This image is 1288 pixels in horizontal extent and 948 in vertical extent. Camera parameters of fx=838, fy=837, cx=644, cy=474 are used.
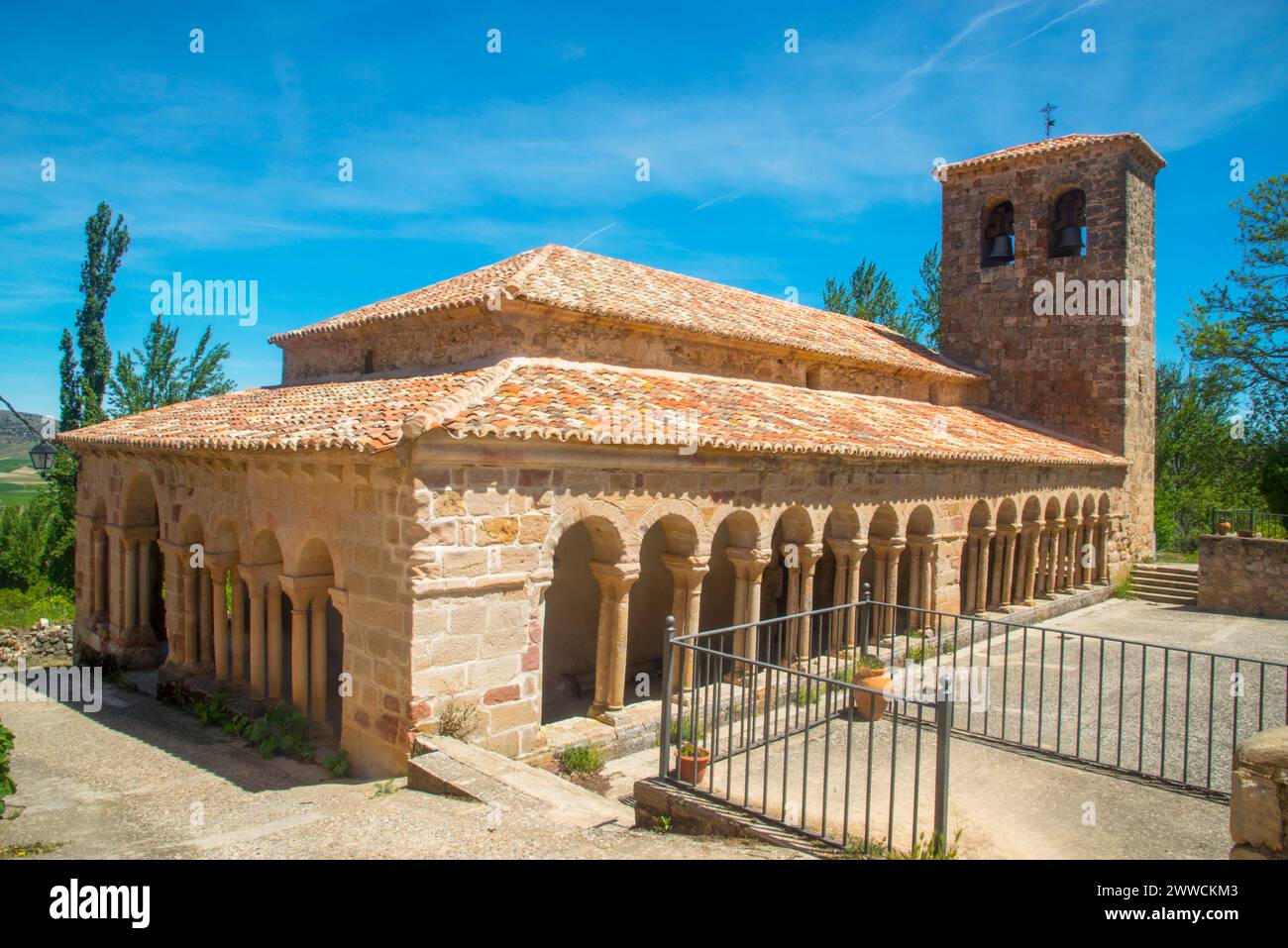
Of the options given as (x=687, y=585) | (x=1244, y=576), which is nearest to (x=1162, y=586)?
(x=1244, y=576)

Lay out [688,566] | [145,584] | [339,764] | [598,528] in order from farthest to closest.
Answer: [145,584]
[688,566]
[598,528]
[339,764]

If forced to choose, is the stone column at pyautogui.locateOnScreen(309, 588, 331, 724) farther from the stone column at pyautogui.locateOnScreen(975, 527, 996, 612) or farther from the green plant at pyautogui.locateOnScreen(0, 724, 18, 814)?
the stone column at pyautogui.locateOnScreen(975, 527, 996, 612)

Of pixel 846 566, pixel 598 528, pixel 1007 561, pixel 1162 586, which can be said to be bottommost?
pixel 1162 586

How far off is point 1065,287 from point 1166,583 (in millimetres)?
7263

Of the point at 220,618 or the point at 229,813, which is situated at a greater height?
the point at 220,618

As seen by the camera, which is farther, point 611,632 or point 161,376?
point 161,376

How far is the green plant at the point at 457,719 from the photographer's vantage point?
23.5 feet

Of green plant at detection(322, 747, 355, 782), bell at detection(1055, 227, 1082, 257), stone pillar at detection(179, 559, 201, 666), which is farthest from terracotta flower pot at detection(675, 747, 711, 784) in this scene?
bell at detection(1055, 227, 1082, 257)

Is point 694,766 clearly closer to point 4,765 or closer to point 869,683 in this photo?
point 869,683

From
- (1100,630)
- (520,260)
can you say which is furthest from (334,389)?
(1100,630)

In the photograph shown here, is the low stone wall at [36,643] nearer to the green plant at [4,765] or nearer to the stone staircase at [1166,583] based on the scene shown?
the green plant at [4,765]

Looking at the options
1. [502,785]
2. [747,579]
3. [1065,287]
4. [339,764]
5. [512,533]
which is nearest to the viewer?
[502,785]

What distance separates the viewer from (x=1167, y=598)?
1891 centimetres
